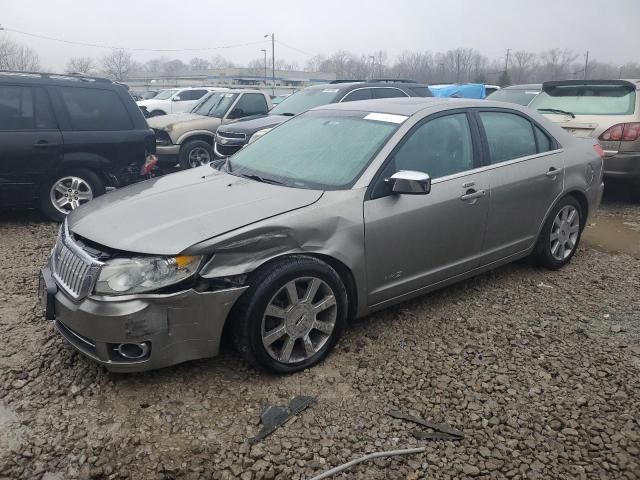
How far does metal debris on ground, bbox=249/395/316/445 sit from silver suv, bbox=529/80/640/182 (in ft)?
19.8

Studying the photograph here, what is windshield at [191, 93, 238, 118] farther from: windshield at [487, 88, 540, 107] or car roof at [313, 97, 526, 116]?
car roof at [313, 97, 526, 116]

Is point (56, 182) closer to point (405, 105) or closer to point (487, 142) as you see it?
point (405, 105)

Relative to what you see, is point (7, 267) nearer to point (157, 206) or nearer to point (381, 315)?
point (157, 206)

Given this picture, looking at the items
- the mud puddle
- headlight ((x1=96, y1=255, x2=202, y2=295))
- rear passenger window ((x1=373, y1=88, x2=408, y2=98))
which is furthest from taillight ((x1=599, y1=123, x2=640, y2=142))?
headlight ((x1=96, y1=255, x2=202, y2=295))

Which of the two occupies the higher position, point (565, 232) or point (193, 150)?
point (193, 150)

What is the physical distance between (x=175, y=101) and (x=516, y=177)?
19507 millimetres

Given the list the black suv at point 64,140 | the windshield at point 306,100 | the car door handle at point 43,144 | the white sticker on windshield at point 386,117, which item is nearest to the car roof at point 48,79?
the black suv at point 64,140

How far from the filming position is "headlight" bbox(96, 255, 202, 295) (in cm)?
279

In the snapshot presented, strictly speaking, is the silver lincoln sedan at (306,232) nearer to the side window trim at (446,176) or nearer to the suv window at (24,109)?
the side window trim at (446,176)

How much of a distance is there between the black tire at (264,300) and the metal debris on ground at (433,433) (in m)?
0.70

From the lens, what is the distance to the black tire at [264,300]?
296 cm

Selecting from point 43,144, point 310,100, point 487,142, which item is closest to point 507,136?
point 487,142

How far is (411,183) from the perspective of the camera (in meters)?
3.36

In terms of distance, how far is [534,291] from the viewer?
15.0ft
